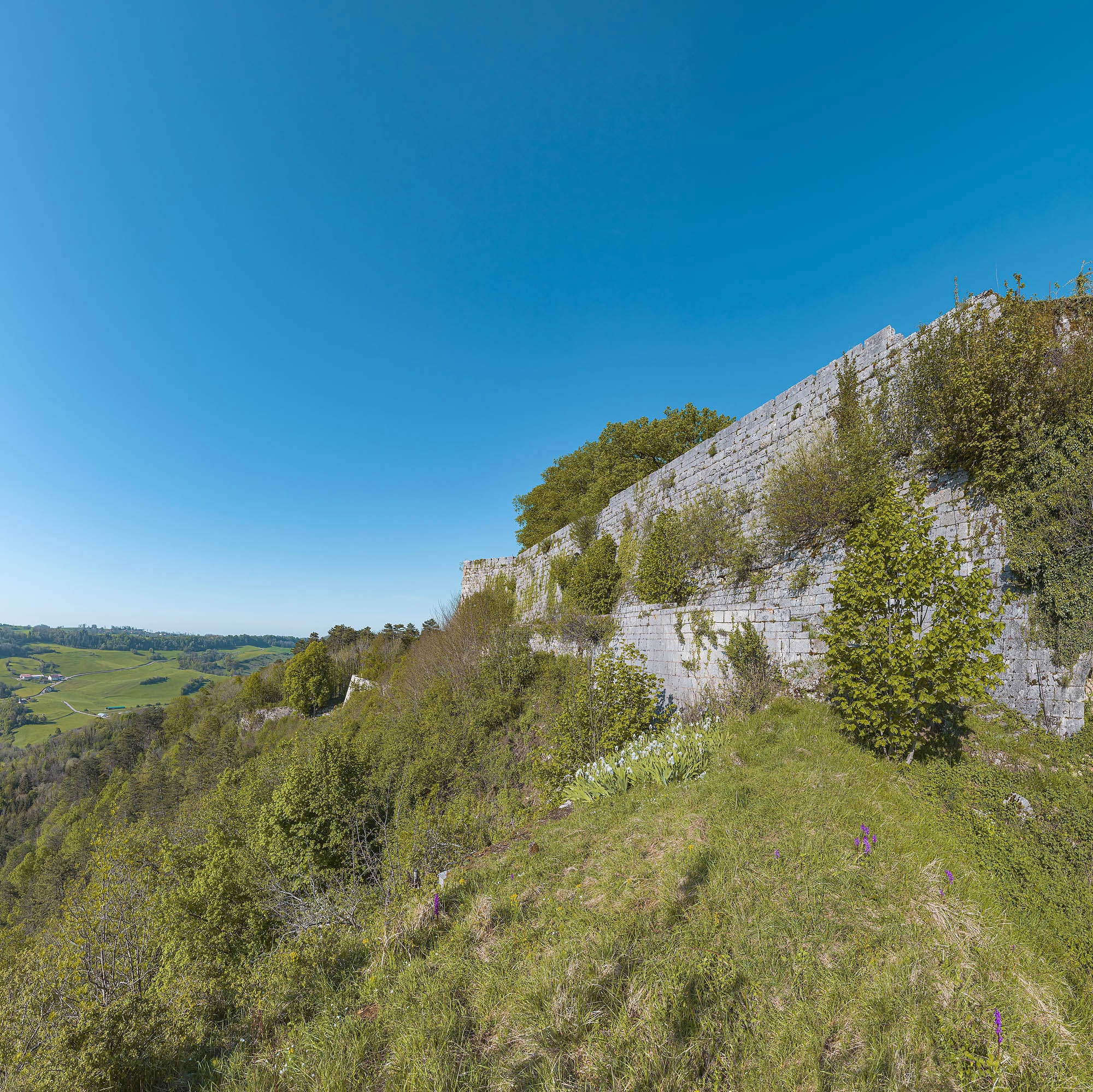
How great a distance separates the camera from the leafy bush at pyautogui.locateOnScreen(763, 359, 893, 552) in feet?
22.3

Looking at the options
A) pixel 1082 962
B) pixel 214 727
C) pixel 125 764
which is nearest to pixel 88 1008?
pixel 1082 962

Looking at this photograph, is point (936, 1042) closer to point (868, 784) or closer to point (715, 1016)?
point (715, 1016)

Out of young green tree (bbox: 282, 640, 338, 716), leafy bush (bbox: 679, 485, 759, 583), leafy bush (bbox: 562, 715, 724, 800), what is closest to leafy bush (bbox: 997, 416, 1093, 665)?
leafy bush (bbox: 562, 715, 724, 800)

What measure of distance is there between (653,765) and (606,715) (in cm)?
245

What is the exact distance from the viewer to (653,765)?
586cm

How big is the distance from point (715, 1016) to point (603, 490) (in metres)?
17.5

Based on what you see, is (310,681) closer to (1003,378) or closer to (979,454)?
(979,454)

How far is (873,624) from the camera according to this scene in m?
4.79

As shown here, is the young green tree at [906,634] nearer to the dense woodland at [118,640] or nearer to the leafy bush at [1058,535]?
the leafy bush at [1058,535]

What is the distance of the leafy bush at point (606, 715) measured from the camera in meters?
7.80

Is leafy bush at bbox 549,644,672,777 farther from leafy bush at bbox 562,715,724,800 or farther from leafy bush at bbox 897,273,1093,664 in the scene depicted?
leafy bush at bbox 897,273,1093,664

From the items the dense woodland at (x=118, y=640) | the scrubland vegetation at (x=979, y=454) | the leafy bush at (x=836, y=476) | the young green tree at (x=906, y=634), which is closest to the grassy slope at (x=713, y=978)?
the young green tree at (x=906, y=634)

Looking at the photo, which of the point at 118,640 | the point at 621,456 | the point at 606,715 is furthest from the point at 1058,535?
the point at 118,640

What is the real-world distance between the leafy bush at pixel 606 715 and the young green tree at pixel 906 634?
352 cm
